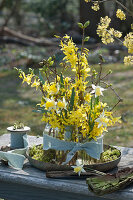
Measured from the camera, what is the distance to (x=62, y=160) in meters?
1.97

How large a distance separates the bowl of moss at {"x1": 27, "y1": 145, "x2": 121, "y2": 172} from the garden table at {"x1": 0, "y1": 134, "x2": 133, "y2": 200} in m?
0.05

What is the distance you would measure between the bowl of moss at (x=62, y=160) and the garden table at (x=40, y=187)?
0.05 m

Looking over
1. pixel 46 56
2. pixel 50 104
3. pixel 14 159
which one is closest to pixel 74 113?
pixel 50 104

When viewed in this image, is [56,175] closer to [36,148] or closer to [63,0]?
[36,148]

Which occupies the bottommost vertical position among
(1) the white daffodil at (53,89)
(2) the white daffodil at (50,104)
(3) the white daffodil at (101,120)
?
(3) the white daffodil at (101,120)

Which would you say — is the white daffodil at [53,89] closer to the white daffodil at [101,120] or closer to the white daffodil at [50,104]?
the white daffodil at [50,104]

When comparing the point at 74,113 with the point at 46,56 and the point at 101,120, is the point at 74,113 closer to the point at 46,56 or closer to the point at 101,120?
the point at 101,120

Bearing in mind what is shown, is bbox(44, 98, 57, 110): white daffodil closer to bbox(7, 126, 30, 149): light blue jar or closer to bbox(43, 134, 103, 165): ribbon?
bbox(43, 134, 103, 165): ribbon

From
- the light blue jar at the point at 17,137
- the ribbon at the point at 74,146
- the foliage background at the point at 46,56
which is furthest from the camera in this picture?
the foliage background at the point at 46,56

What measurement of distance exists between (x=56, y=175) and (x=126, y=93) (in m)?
4.08

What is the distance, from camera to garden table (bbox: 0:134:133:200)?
1.76 meters

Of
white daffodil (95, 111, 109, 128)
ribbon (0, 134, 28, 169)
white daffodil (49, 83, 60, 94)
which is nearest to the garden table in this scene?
ribbon (0, 134, 28, 169)

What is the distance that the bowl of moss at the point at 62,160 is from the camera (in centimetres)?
190

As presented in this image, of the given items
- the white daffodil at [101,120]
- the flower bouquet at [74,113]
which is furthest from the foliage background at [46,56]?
the white daffodil at [101,120]
